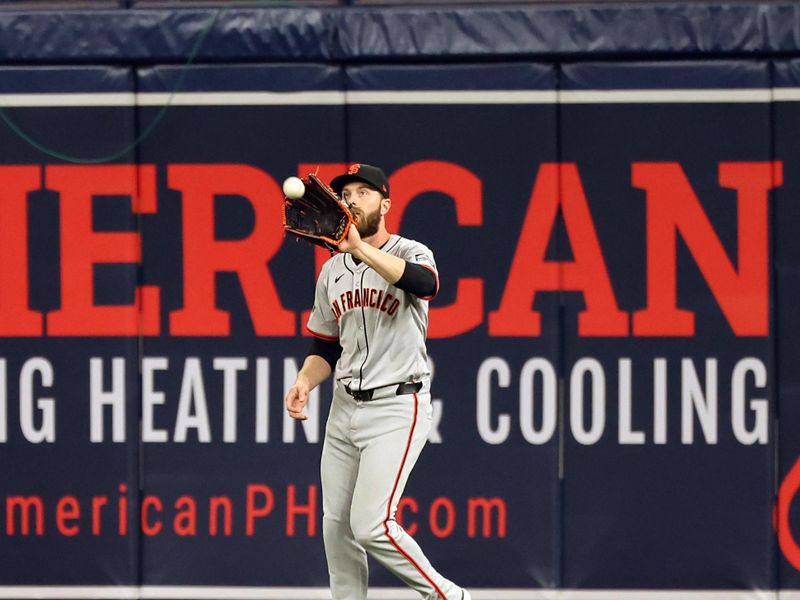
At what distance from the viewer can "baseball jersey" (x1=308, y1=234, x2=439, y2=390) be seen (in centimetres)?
504

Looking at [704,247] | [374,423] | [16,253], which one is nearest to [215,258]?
[16,253]

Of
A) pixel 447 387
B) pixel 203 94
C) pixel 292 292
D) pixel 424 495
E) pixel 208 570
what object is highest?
pixel 203 94

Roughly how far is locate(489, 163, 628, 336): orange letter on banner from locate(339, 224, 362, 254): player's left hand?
186cm

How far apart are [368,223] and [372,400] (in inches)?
29.0

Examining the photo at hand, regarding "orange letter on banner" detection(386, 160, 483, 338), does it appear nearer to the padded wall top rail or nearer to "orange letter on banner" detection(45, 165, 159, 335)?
the padded wall top rail

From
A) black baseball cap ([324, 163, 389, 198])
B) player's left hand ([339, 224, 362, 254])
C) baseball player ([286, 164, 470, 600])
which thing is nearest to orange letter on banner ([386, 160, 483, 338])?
baseball player ([286, 164, 470, 600])

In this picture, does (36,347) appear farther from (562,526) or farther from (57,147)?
(562,526)

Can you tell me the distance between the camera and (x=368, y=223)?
5.05 m

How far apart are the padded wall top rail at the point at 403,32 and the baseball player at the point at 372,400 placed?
1482 mm

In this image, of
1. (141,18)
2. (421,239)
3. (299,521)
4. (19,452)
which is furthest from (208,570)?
(141,18)

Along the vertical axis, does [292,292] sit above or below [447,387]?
above

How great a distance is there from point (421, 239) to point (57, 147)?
6.50ft

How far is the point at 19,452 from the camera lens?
6426mm

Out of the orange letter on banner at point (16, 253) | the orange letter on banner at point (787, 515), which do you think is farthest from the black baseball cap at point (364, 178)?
the orange letter on banner at point (787, 515)
